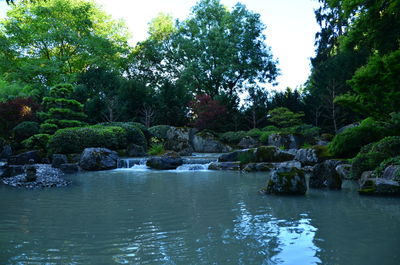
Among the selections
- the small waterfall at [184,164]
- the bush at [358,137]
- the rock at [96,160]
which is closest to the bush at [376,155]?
the bush at [358,137]

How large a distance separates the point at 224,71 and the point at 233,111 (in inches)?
227

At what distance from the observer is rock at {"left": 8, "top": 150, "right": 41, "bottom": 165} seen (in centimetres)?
1673

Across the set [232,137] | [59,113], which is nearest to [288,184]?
[232,137]

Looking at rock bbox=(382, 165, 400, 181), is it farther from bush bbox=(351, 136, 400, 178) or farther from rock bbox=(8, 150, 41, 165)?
rock bbox=(8, 150, 41, 165)

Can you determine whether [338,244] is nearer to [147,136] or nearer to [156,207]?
[156,207]

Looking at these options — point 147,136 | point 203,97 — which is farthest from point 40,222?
point 203,97

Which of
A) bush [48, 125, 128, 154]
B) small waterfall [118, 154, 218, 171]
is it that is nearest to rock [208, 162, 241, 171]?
small waterfall [118, 154, 218, 171]

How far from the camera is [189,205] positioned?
255 inches

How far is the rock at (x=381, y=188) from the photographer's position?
23.2 ft

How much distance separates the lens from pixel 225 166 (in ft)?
47.9

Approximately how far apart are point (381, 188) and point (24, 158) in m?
16.3

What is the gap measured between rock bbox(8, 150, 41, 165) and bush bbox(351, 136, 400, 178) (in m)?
15.3

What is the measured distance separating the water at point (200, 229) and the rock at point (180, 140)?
1383 cm

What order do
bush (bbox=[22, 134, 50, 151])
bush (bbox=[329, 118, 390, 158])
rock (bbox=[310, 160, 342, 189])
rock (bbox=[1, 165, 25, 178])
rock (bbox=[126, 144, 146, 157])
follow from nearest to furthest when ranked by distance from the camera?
rock (bbox=[310, 160, 342, 189]), bush (bbox=[329, 118, 390, 158]), rock (bbox=[1, 165, 25, 178]), bush (bbox=[22, 134, 50, 151]), rock (bbox=[126, 144, 146, 157])
